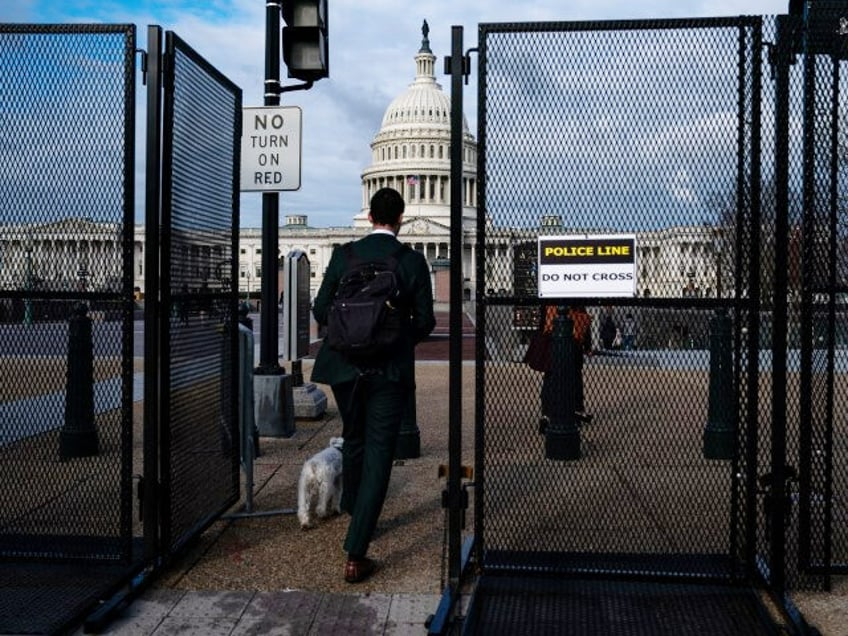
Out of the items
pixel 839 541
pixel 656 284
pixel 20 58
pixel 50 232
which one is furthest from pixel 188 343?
pixel 839 541

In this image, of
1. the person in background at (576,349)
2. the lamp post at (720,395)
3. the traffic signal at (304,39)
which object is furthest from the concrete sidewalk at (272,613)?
the traffic signal at (304,39)

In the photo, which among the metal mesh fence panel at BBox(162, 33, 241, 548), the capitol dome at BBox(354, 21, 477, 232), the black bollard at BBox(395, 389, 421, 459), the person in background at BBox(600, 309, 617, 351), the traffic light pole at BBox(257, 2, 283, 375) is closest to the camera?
the metal mesh fence panel at BBox(162, 33, 241, 548)

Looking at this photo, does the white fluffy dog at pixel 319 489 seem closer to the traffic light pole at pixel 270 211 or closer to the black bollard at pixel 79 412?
the black bollard at pixel 79 412

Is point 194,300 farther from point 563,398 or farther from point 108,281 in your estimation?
point 563,398

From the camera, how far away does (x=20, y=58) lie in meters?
4.77

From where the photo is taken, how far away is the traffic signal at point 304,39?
8922mm

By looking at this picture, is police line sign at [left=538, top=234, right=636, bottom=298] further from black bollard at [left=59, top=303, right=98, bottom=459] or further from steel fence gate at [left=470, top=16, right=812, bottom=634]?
black bollard at [left=59, top=303, right=98, bottom=459]

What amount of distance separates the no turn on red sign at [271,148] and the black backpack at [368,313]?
416 cm

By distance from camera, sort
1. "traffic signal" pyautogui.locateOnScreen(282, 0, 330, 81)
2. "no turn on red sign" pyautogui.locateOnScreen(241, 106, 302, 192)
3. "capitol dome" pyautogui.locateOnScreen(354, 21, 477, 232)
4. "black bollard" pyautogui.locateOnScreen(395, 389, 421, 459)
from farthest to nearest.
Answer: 1. "capitol dome" pyautogui.locateOnScreen(354, 21, 477, 232)
2. "traffic signal" pyautogui.locateOnScreen(282, 0, 330, 81)
3. "no turn on red sign" pyautogui.locateOnScreen(241, 106, 302, 192)
4. "black bollard" pyautogui.locateOnScreen(395, 389, 421, 459)

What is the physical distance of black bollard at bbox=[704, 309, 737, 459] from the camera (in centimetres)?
769

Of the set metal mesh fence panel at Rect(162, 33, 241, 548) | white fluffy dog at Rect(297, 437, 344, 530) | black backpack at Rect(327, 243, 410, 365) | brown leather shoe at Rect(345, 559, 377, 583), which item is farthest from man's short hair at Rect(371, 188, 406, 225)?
brown leather shoe at Rect(345, 559, 377, 583)

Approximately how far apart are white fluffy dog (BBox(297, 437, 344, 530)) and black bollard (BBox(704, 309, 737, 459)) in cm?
316

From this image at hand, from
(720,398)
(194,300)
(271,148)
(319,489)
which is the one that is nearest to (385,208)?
(194,300)

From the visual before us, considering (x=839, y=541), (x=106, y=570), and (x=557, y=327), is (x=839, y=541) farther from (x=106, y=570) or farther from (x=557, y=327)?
(x=106, y=570)
